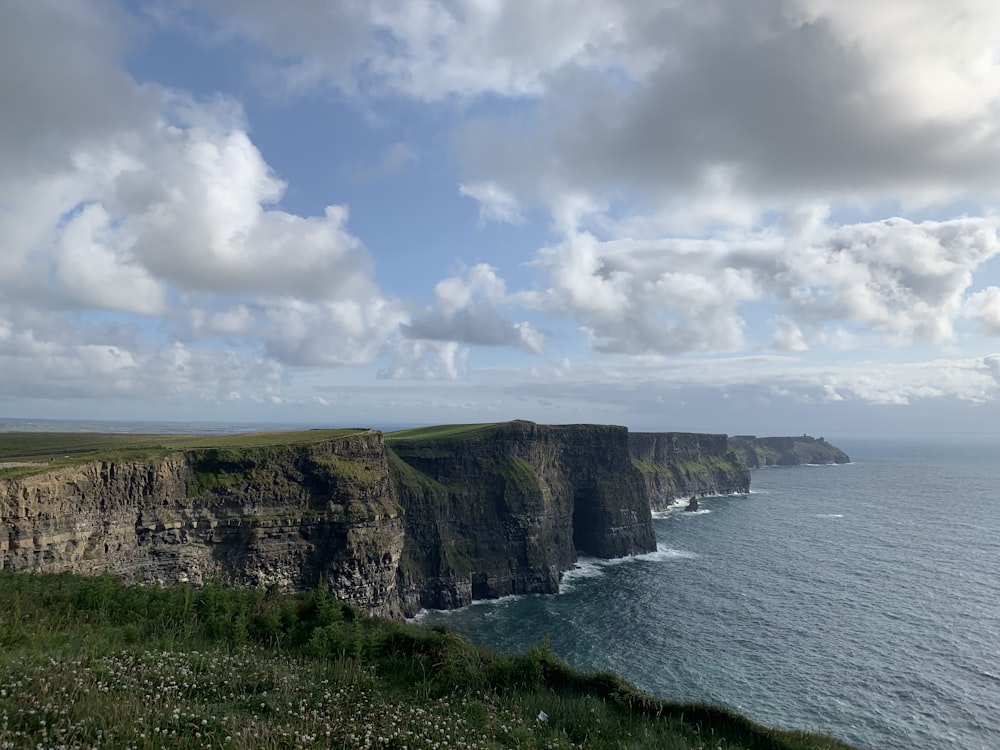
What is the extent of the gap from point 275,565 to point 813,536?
4874 inches

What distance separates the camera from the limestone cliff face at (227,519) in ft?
171

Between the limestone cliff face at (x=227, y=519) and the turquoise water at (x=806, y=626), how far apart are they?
18906mm

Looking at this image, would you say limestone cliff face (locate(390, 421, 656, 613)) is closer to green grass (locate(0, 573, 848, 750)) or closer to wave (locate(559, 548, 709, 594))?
wave (locate(559, 548, 709, 594))

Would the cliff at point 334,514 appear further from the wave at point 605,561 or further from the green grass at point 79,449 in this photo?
the wave at point 605,561

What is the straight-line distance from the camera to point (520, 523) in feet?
333

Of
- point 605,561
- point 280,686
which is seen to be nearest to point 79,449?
point 280,686

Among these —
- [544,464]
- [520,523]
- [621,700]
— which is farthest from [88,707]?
[544,464]

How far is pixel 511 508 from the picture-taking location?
102312 mm

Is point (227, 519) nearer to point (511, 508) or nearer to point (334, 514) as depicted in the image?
point (334, 514)

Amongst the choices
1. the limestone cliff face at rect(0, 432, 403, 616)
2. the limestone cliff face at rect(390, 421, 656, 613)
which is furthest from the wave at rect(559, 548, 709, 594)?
the limestone cliff face at rect(0, 432, 403, 616)

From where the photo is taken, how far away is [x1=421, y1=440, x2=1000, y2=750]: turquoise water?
5212 centimetres

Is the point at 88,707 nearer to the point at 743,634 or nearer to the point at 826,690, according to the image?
the point at 826,690

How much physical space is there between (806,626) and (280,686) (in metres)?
81.5

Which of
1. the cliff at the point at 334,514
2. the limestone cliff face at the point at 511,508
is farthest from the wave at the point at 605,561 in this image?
the cliff at the point at 334,514
